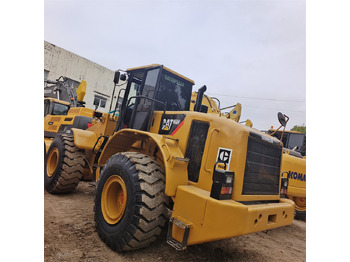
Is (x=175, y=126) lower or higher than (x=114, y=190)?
higher

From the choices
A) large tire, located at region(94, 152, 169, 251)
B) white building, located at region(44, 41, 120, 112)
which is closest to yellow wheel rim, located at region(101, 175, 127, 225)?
large tire, located at region(94, 152, 169, 251)

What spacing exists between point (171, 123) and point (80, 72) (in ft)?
61.8

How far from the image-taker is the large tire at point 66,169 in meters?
4.55

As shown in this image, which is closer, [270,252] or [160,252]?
[160,252]

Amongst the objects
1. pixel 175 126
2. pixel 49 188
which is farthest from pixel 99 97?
pixel 175 126

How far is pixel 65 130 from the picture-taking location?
304 inches

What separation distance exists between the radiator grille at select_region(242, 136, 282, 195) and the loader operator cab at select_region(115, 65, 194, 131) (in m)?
1.48

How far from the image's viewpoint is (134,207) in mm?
2674

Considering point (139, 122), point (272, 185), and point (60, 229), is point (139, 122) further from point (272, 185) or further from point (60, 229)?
point (272, 185)

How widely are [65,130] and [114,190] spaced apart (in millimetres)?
5204

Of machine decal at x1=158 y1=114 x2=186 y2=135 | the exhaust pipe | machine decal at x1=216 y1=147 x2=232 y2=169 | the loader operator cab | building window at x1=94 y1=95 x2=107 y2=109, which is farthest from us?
building window at x1=94 y1=95 x2=107 y2=109

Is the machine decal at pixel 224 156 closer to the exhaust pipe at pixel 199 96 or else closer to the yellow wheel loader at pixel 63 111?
the exhaust pipe at pixel 199 96

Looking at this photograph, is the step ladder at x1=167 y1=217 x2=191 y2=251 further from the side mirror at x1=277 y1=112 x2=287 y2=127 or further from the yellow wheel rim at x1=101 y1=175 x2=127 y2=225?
the side mirror at x1=277 y1=112 x2=287 y2=127

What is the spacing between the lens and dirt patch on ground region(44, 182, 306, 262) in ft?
8.91
